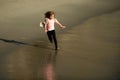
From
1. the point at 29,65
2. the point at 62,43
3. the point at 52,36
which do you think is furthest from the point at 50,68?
the point at 62,43

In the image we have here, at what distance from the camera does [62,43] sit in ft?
54.3

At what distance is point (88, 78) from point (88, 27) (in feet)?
23.9

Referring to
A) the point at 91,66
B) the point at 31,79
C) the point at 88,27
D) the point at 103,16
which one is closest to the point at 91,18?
the point at 103,16

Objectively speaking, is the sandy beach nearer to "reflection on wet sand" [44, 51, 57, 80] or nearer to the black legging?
"reflection on wet sand" [44, 51, 57, 80]

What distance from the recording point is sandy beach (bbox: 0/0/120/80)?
13.0 metres

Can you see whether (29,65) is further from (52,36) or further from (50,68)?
(52,36)

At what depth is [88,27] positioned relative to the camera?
1942 centimetres

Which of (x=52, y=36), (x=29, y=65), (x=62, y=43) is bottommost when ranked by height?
(x=62, y=43)

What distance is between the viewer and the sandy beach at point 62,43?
12961 millimetres

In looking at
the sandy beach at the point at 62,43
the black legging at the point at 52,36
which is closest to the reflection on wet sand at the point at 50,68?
the sandy beach at the point at 62,43

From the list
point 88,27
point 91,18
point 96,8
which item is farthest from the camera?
point 96,8

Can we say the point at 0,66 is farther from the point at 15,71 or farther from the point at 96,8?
the point at 96,8

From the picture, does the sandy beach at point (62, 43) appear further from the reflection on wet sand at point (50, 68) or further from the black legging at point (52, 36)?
the black legging at point (52, 36)

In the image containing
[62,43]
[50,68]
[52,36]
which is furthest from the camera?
[62,43]
